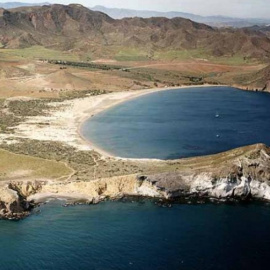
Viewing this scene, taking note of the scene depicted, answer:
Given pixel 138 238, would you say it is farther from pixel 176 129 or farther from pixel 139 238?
pixel 176 129

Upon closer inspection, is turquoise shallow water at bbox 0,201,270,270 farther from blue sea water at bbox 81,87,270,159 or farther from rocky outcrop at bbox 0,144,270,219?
blue sea water at bbox 81,87,270,159

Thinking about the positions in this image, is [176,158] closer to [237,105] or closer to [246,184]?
[246,184]

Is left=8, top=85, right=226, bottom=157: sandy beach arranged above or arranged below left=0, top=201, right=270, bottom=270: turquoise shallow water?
above

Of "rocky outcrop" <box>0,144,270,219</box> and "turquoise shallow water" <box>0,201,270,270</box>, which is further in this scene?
"rocky outcrop" <box>0,144,270,219</box>

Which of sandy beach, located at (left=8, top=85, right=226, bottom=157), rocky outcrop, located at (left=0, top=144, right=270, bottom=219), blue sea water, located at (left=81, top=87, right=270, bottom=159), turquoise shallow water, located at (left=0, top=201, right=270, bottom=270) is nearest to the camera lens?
turquoise shallow water, located at (left=0, top=201, right=270, bottom=270)

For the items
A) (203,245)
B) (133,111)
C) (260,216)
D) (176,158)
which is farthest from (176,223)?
(133,111)

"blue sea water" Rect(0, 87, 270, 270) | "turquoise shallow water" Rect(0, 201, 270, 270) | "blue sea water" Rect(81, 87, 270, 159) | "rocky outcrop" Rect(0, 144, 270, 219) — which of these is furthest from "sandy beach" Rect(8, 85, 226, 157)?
"blue sea water" Rect(0, 87, 270, 270)
